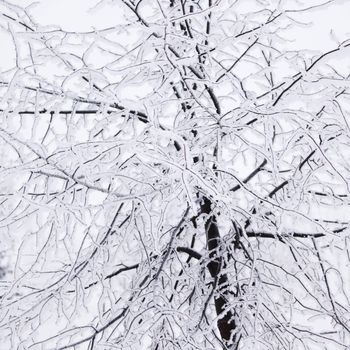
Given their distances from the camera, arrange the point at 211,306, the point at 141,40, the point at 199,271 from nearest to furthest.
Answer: the point at 141,40
the point at 199,271
the point at 211,306

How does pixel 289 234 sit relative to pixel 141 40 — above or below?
below

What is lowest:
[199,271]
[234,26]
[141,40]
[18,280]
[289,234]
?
[18,280]

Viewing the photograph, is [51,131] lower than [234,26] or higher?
lower

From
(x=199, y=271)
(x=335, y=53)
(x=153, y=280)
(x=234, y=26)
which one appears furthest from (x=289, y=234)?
(x=234, y=26)

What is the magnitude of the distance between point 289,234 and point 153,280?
0.80m

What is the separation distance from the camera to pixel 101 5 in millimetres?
1749

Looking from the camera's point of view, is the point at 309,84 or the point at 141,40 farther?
the point at 141,40

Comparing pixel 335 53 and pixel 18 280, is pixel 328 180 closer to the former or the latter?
pixel 335 53

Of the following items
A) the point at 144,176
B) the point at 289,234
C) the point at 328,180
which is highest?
the point at 328,180

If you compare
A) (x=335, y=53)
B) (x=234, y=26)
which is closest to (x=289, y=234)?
(x=335, y=53)

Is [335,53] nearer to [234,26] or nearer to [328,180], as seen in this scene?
[234,26]

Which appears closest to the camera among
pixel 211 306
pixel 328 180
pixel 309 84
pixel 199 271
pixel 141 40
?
pixel 309 84

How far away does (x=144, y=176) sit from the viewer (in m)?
2.36

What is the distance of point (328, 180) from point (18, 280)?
1.96 m
